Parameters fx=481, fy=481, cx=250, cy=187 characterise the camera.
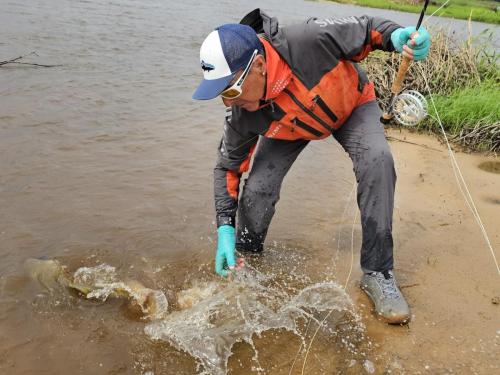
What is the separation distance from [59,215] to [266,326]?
198 cm

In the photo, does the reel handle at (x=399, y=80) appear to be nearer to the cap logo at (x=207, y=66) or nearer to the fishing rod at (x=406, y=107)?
the fishing rod at (x=406, y=107)

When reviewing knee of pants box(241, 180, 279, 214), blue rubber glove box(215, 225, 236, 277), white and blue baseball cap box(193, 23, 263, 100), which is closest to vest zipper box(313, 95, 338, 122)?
white and blue baseball cap box(193, 23, 263, 100)

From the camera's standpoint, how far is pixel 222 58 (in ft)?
7.93

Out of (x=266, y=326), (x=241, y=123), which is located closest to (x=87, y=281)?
(x=266, y=326)

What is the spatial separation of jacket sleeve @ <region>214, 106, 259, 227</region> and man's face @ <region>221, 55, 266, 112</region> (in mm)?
257

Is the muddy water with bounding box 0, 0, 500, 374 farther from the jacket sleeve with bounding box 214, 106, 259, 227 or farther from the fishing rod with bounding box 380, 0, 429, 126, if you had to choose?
the fishing rod with bounding box 380, 0, 429, 126

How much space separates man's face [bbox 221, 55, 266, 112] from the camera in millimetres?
2574

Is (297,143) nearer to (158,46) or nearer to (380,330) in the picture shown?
(380,330)

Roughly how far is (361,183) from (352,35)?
0.88 meters

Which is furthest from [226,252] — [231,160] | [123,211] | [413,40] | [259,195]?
[413,40]

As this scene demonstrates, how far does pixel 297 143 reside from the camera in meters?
3.28

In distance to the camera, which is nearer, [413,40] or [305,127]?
[413,40]

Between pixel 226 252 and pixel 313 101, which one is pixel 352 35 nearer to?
pixel 313 101

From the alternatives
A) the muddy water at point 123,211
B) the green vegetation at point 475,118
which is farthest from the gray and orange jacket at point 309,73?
the green vegetation at point 475,118
